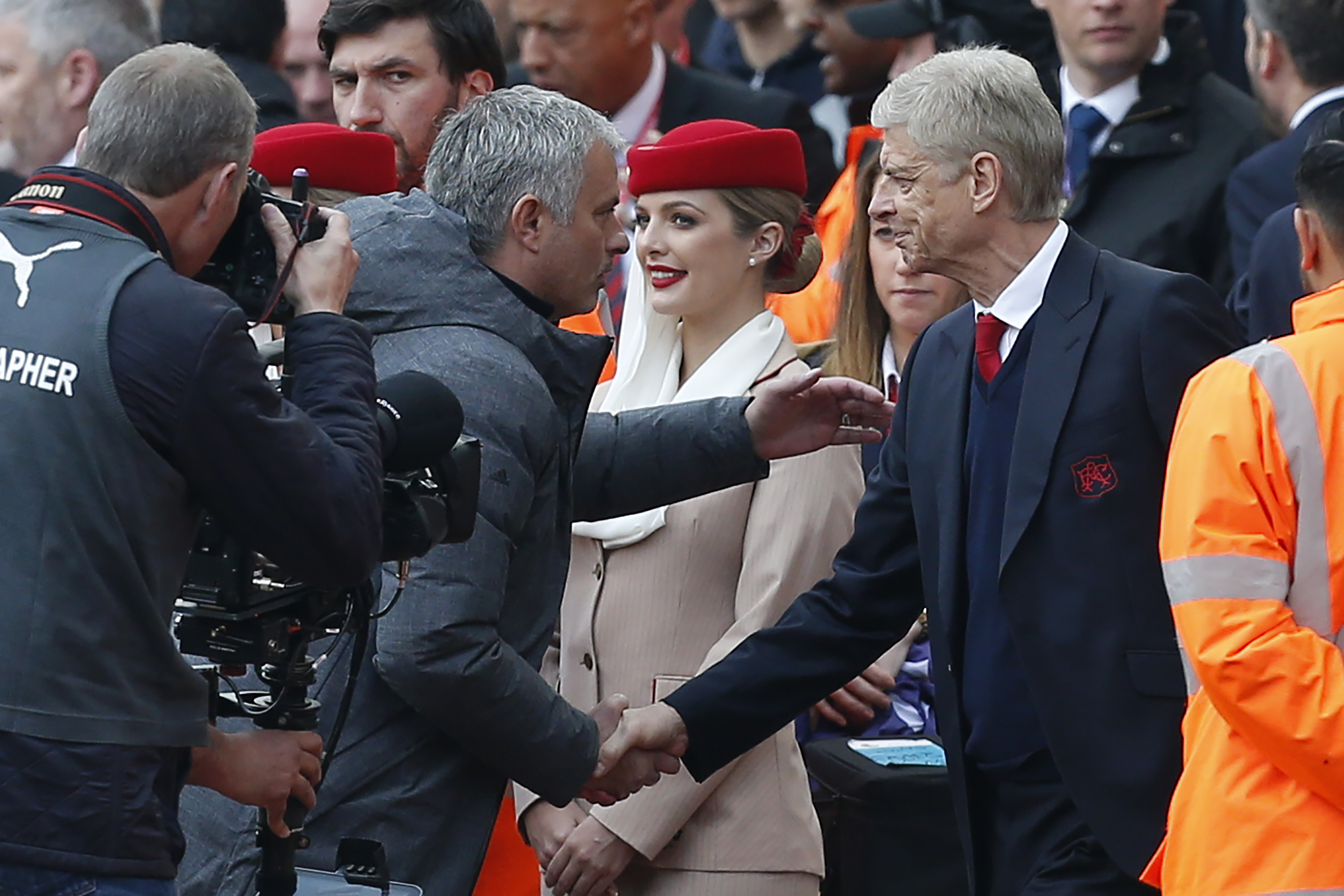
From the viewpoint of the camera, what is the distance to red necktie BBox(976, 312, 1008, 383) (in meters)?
3.67

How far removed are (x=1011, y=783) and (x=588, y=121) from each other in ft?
4.59

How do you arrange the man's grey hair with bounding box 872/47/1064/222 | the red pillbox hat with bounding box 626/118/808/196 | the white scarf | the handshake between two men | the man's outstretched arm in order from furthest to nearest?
1. the red pillbox hat with bounding box 626/118/808/196
2. the white scarf
3. the man's outstretched arm
4. the handshake between two men
5. the man's grey hair with bounding box 872/47/1064/222

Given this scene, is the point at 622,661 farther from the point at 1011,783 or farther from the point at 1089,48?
the point at 1089,48

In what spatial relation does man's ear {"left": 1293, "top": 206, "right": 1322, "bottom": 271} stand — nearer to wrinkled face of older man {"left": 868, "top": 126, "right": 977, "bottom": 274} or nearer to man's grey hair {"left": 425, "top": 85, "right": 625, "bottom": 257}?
wrinkled face of older man {"left": 868, "top": 126, "right": 977, "bottom": 274}

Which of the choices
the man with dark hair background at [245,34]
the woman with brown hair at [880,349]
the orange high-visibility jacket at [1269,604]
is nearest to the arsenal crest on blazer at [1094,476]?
the orange high-visibility jacket at [1269,604]

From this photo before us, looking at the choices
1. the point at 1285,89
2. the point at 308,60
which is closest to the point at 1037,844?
the point at 1285,89

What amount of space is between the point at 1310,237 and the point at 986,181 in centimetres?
64

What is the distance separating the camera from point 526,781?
353 cm

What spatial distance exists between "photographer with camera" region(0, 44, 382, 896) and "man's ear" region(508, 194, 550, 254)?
79 centimetres

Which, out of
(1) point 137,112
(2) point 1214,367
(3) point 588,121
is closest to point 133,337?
(1) point 137,112

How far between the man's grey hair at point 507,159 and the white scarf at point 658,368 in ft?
2.46

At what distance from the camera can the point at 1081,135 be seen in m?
→ 6.02

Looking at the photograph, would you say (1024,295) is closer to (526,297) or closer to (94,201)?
(526,297)

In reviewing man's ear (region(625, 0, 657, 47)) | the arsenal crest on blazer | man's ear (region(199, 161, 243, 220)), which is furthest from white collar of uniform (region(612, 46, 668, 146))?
man's ear (region(199, 161, 243, 220))
